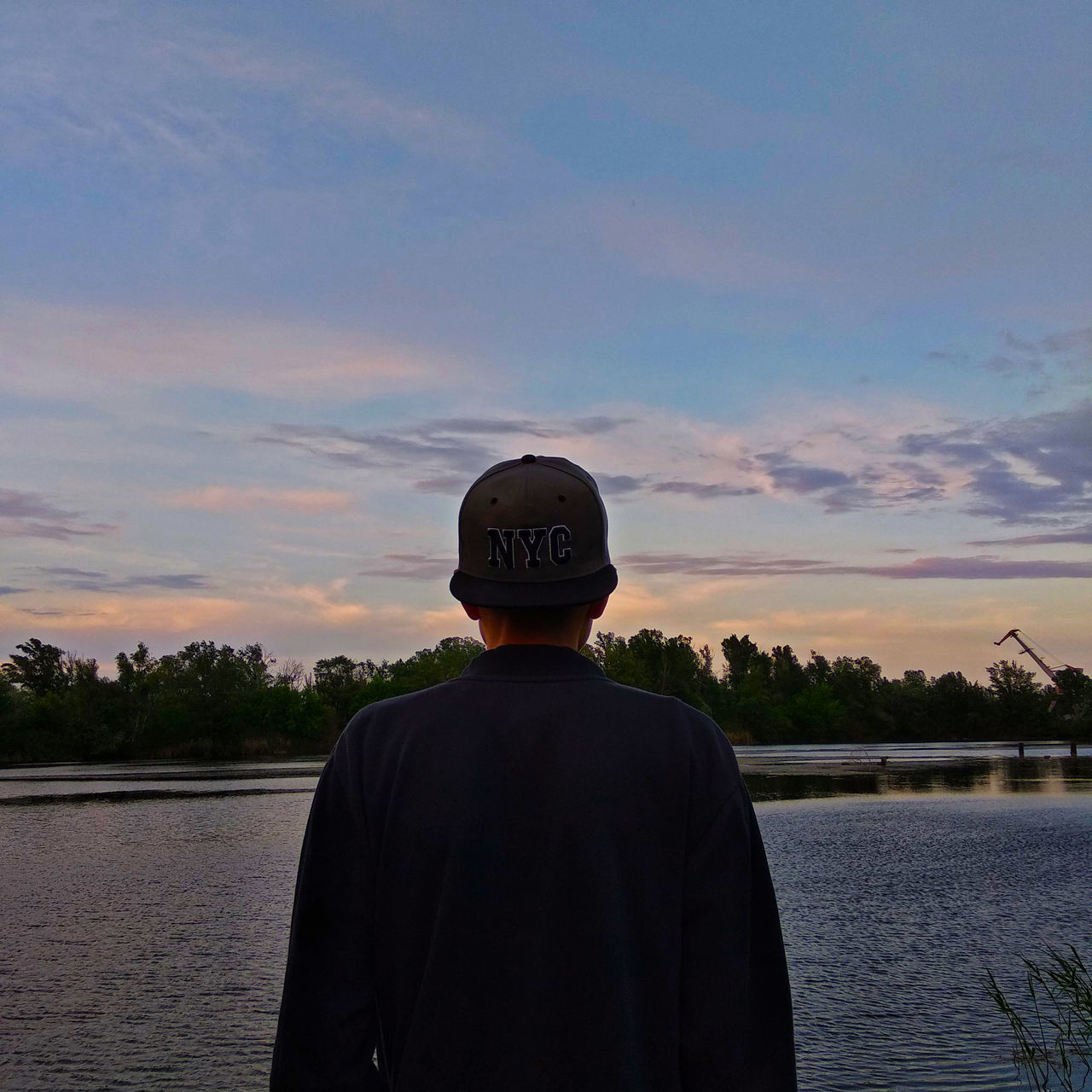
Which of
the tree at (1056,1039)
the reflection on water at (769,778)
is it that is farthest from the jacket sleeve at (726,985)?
the reflection on water at (769,778)

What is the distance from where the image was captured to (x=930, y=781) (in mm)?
47719

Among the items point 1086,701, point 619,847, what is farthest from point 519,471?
point 1086,701

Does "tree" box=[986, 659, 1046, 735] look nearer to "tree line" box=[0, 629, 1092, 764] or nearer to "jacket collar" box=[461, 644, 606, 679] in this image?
"tree line" box=[0, 629, 1092, 764]

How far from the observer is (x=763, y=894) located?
207 centimetres

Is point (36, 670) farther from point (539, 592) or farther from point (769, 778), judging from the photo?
point (539, 592)

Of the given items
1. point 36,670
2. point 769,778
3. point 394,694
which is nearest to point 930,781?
point 769,778

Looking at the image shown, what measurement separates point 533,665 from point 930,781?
163 ft

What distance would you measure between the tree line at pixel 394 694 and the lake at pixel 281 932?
43.7 metres

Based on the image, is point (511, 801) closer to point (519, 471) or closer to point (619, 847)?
point (619, 847)

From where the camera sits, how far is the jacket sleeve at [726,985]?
196 cm

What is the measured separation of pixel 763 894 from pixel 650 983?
0.29m

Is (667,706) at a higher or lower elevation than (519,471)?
lower

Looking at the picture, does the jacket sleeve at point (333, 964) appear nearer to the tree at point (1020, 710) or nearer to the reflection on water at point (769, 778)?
the reflection on water at point (769, 778)

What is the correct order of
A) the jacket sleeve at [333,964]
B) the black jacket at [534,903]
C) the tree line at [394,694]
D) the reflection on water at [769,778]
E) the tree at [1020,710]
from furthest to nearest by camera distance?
the tree at [1020,710], the tree line at [394,694], the reflection on water at [769,778], the jacket sleeve at [333,964], the black jacket at [534,903]
